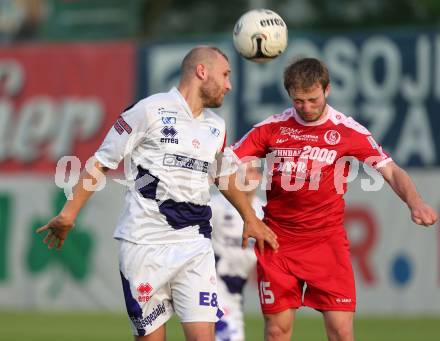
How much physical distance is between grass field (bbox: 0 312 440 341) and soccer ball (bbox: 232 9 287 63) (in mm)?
5066

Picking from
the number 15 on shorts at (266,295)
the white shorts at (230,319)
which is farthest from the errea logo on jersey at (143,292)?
the white shorts at (230,319)

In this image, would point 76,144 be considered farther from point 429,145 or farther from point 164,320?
point 164,320

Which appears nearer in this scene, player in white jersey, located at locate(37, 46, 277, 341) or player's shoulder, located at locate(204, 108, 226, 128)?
player in white jersey, located at locate(37, 46, 277, 341)

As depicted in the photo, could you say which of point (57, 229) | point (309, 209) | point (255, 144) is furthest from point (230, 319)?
point (57, 229)

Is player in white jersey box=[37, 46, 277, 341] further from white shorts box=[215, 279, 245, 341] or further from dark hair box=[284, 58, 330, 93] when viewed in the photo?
white shorts box=[215, 279, 245, 341]

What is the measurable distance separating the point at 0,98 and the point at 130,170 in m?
12.4

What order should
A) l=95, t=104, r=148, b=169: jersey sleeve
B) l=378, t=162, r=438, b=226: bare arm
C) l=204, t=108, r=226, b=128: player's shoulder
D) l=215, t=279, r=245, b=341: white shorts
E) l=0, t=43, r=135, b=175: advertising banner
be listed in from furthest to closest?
l=0, t=43, r=135, b=175: advertising banner
l=215, t=279, r=245, b=341: white shorts
l=204, t=108, r=226, b=128: player's shoulder
l=378, t=162, r=438, b=226: bare arm
l=95, t=104, r=148, b=169: jersey sleeve

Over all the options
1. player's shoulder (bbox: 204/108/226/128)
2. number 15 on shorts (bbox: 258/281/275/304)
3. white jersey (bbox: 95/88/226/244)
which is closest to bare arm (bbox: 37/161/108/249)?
white jersey (bbox: 95/88/226/244)

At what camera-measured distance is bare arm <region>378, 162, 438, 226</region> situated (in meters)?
7.71

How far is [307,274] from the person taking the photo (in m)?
8.34

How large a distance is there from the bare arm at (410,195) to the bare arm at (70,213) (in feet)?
6.94

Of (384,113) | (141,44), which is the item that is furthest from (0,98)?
(384,113)

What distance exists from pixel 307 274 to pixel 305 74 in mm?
1494

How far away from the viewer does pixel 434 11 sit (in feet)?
102
